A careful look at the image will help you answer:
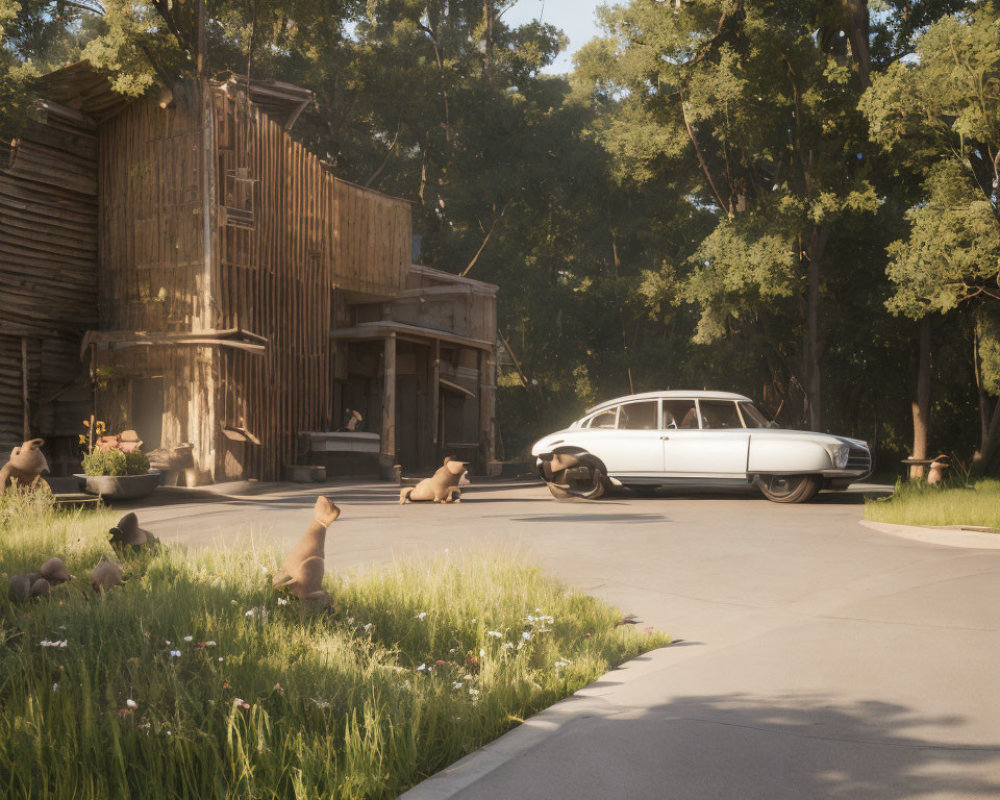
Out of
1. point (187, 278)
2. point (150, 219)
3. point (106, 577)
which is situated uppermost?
point (150, 219)

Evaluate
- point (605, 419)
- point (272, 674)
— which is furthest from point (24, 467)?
point (605, 419)

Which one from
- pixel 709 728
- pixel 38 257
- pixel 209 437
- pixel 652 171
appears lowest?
pixel 709 728

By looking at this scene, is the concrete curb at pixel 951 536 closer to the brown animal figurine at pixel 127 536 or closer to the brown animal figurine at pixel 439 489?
the brown animal figurine at pixel 439 489

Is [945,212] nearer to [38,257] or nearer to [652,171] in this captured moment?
[652,171]

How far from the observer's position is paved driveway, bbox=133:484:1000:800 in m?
4.00

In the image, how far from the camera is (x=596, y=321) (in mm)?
39281

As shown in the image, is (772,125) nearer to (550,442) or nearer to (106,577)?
(550,442)

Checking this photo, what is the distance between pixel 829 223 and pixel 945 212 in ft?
16.8

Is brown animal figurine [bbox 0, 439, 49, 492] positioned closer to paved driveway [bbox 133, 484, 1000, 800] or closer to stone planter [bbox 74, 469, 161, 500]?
paved driveway [bbox 133, 484, 1000, 800]

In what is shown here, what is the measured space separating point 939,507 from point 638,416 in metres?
5.34

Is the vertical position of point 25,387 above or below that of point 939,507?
above

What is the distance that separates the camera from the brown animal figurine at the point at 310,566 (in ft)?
20.5

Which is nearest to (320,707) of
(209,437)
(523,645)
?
(523,645)

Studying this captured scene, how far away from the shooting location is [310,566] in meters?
6.27
